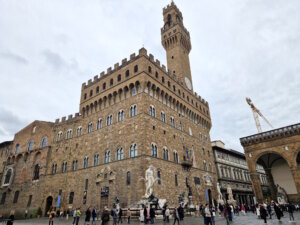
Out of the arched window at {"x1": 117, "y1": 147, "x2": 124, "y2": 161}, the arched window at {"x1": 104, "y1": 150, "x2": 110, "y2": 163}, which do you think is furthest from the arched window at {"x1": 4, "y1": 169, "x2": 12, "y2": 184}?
the arched window at {"x1": 117, "y1": 147, "x2": 124, "y2": 161}

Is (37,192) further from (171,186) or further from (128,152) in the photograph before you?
(171,186)

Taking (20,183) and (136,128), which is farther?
(20,183)

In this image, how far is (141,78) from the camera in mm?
24484

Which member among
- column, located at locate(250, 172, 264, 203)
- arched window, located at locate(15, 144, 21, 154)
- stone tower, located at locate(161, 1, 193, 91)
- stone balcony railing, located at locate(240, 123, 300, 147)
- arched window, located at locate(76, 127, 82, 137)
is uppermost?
stone tower, located at locate(161, 1, 193, 91)

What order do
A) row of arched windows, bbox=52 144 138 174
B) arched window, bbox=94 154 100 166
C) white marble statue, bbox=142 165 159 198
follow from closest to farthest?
1. white marble statue, bbox=142 165 159 198
2. row of arched windows, bbox=52 144 138 174
3. arched window, bbox=94 154 100 166

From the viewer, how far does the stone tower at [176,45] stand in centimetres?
3453

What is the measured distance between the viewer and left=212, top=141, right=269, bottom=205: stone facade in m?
37.5

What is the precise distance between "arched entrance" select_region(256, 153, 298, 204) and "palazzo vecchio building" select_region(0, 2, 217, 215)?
779cm

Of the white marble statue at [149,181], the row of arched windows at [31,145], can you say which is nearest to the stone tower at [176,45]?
the white marble statue at [149,181]

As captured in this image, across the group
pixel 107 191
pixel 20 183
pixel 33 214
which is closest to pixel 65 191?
pixel 33 214

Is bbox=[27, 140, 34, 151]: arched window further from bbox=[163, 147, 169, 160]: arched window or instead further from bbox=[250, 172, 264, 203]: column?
bbox=[250, 172, 264, 203]: column

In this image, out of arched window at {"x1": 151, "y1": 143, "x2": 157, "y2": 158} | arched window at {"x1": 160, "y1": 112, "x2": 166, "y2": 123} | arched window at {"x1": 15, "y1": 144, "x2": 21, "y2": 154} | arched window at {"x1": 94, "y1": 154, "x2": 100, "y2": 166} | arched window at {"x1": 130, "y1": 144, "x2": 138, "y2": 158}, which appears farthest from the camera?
arched window at {"x1": 15, "y1": 144, "x2": 21, "y2": 154}

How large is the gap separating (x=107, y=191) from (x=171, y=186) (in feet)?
22.8

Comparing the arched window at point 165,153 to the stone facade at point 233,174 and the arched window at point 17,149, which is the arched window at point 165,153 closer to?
the stone facade at point 233,174
